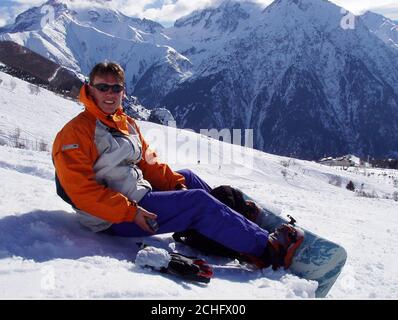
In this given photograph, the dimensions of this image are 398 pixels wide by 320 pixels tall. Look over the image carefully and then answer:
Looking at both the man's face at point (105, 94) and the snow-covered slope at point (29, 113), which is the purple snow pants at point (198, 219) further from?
the snow-covered slope at point (29, 113)

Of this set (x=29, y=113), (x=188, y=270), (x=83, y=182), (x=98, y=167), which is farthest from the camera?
(x=29, y=113)

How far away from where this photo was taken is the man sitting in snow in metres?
4.45

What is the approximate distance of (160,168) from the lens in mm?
5645

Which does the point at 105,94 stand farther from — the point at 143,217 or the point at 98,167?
the point at 143,217

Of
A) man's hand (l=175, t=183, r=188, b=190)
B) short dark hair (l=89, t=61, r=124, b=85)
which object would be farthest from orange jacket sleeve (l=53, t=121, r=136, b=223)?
man's hand (l=175, t=183, r=188, b=190)

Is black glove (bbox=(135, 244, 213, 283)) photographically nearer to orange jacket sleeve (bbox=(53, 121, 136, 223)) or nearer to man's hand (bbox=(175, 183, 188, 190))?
orange jacket sleeve (bbox=(53, 121, 136, 223))

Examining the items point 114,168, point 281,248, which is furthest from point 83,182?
point 281,248

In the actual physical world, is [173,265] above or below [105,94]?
below

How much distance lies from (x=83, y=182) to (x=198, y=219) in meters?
1.22

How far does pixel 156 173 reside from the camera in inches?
222

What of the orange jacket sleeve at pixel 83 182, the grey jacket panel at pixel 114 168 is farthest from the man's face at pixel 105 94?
the orange jacket sleeve at pixel 83 182

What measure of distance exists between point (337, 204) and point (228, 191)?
591 centimetres
